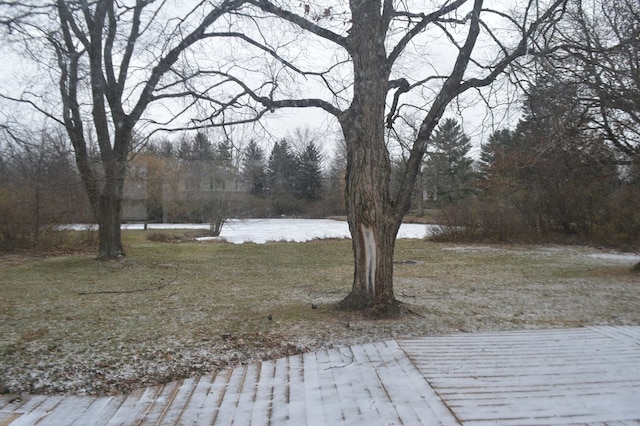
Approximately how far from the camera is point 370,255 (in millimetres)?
6586

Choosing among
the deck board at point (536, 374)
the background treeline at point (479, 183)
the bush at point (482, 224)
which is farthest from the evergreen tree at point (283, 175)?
the deck board at point (536, 374)

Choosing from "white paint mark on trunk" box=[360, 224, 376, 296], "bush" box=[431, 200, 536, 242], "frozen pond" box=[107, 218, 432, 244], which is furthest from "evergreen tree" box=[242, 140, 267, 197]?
"white paint mark on trunk" box=[360, 224, 376, 296]

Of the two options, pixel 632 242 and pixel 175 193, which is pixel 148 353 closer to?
pixel 632 242

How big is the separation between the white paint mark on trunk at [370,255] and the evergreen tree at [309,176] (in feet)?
122

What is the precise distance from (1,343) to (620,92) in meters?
11.9

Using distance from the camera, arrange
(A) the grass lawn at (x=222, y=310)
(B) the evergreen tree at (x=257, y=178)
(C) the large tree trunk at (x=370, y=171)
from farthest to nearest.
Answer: (B) the evergreen tree at (x=257, y=178), (C) the large tree trunk at (x=370, y=171), (A) the grass lawn at (x=222, y=310)

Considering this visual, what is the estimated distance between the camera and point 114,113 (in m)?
13.1

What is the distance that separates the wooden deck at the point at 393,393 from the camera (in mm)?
3627

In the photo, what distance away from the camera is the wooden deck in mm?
3627

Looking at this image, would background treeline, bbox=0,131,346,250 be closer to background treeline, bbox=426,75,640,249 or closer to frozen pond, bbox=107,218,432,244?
frozen pond, bbox=107,218,432,244

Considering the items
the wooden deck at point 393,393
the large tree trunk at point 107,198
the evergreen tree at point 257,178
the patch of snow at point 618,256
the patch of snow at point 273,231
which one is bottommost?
the wooden deck at point 393,393

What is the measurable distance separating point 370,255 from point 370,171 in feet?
3.73

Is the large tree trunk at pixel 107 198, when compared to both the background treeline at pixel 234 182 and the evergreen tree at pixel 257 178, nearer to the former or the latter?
the background treeline at pixel 234 182

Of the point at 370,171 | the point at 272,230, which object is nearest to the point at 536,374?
the point at 370,171
